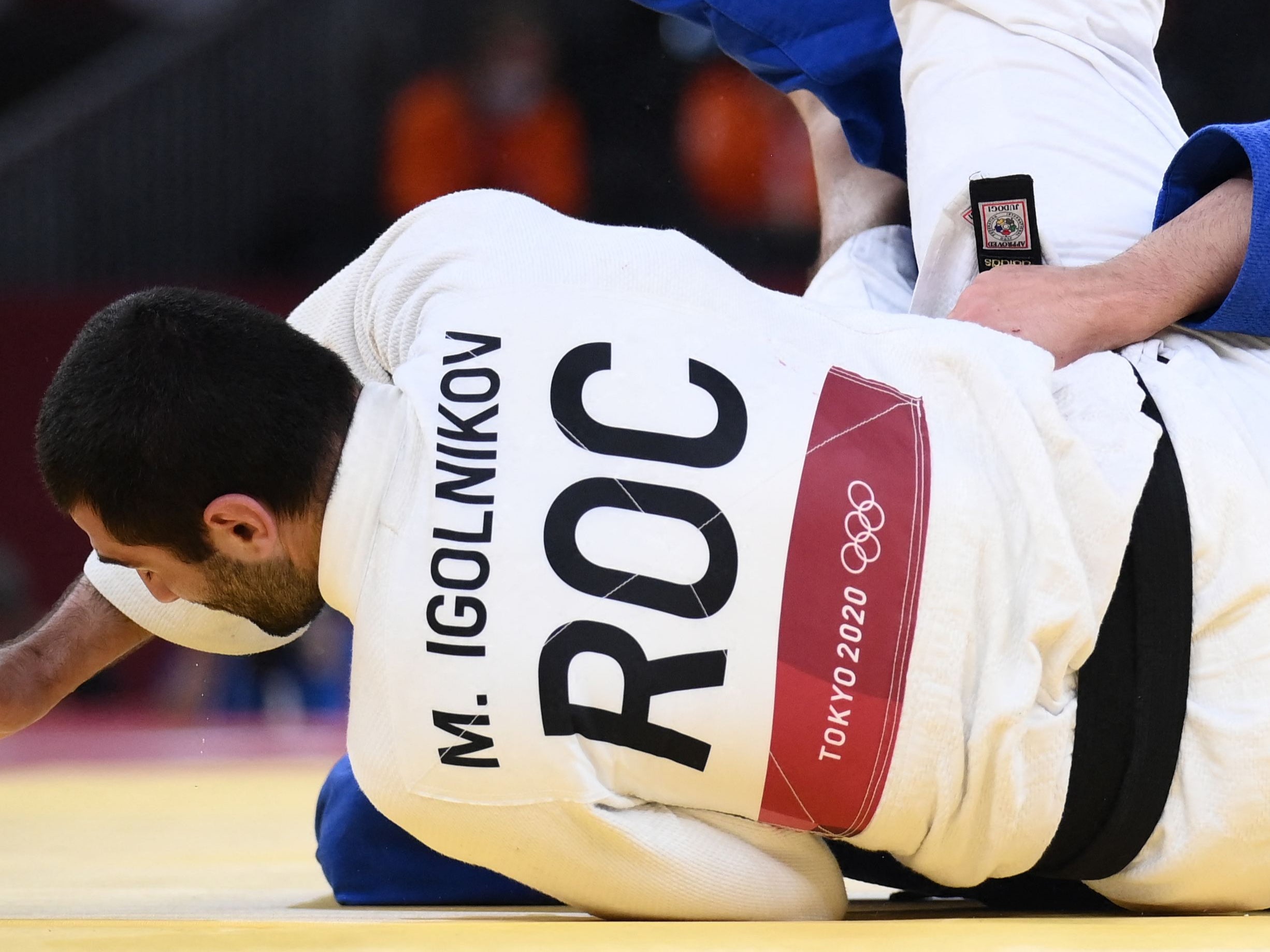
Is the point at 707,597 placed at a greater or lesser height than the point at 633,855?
greater

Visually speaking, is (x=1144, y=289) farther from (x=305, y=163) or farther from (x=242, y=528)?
(x=305, y=163)

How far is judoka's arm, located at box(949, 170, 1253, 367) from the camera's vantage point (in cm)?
105

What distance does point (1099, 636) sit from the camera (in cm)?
91

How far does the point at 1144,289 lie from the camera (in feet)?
3.48

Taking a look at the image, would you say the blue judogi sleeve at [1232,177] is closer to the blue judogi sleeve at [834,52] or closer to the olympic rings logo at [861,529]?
the olympic rings logo at [861,529]

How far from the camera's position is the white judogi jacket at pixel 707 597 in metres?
0.86

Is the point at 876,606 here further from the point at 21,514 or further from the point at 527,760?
the point at 21,514

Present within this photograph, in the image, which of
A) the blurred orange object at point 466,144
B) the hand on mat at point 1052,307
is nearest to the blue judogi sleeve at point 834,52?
the hand on mat at point 1052,307

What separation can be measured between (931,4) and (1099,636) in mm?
736

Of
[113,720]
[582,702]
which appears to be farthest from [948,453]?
[113,720]

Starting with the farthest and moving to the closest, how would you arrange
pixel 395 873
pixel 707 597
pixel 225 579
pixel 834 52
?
1. pixel 834 52
2. pixel 395 873
3. pixel 225 579
4. pixel 707 597

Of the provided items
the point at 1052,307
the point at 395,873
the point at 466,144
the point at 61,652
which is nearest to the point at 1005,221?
the point at 1052,307

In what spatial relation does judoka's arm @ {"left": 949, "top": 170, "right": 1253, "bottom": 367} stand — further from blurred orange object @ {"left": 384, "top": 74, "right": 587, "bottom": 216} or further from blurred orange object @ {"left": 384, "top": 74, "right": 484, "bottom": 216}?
blurred orange object @ {"left": 384, "top": 74, "right": 484, "bottom": 216}

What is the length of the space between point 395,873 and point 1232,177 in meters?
0.93
